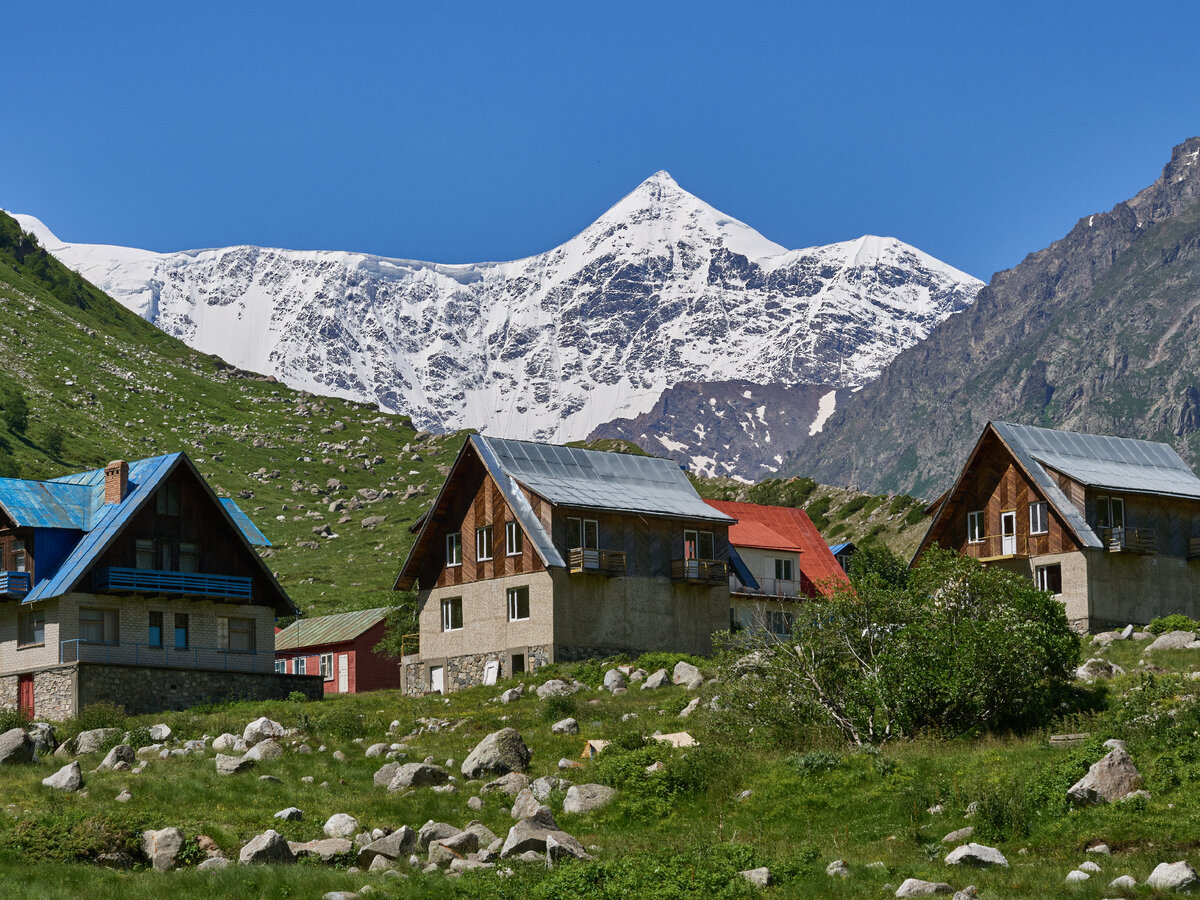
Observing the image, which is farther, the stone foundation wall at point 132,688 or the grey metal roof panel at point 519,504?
the grey metal roof panel at point 519,504

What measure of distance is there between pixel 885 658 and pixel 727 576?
29454 mm

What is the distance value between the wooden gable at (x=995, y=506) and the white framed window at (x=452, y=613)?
2114 cm

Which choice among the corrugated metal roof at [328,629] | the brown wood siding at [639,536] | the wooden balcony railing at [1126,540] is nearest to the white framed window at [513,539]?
the brown wood siding at [639,536]

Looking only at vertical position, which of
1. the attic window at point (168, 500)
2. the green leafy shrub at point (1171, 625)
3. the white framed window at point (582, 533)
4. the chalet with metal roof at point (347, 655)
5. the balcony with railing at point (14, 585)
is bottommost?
the chalet with metal roof at point (347, 655)

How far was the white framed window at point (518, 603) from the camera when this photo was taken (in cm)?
6556

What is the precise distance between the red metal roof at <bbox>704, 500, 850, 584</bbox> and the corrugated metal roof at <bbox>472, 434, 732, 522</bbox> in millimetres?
8081

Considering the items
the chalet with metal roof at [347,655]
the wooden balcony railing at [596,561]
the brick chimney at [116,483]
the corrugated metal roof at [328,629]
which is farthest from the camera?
the corrugated metal roof at [328,629]

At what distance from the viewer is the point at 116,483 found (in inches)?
2421

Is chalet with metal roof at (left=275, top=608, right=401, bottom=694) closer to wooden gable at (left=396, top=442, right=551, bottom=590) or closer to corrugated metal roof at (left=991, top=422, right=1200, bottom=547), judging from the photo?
wooden gable at (left=396, top=442, right=551, bottom=590)

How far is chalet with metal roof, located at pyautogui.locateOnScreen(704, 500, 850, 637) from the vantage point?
77750mm

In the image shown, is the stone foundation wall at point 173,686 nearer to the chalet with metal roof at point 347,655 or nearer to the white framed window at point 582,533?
the white framed window at point 582,533

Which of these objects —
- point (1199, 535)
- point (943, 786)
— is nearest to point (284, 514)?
point (1199, 535)

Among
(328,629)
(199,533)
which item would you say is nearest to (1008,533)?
(199,533)

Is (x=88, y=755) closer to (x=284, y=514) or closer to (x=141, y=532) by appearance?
(x=141, y=532)
